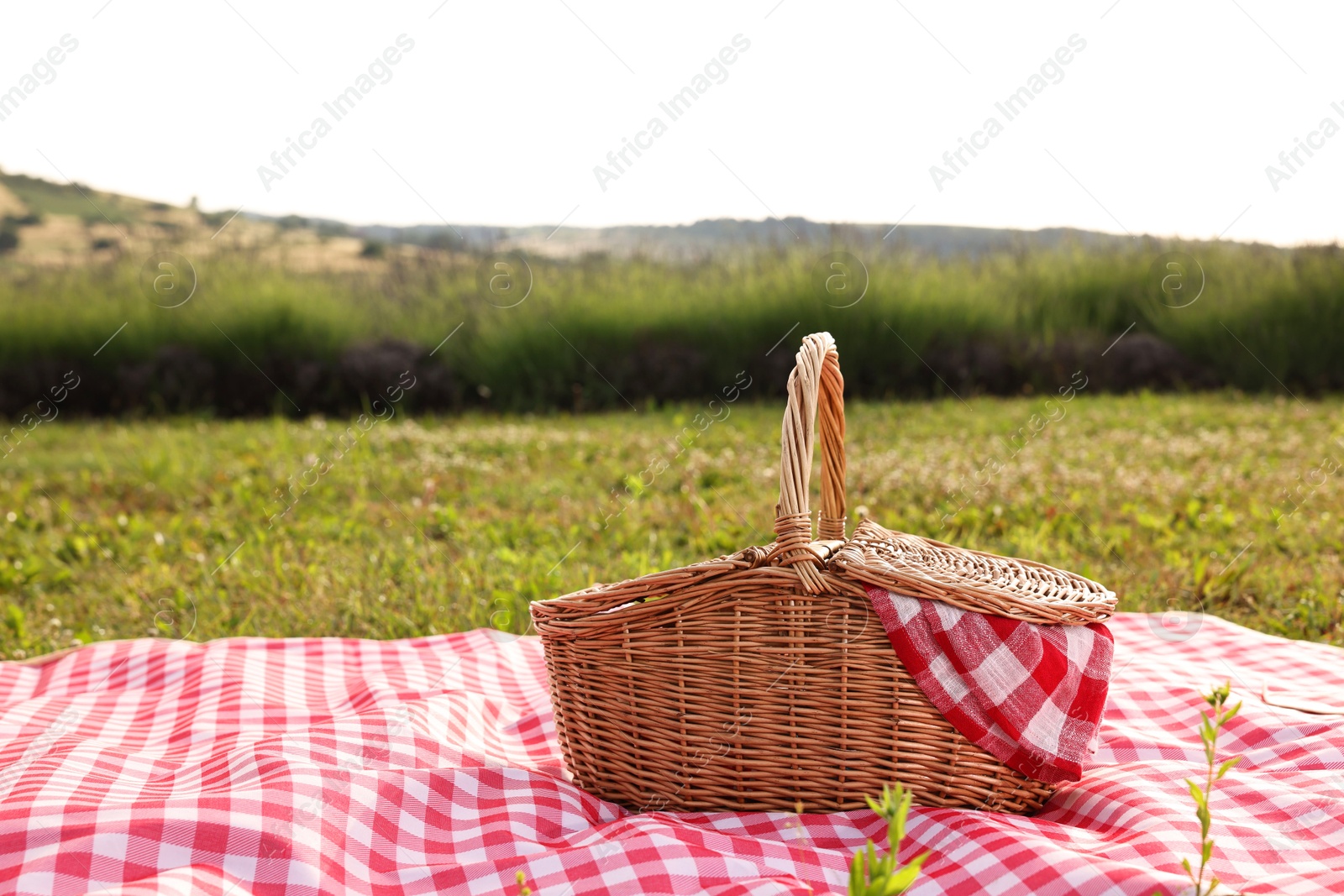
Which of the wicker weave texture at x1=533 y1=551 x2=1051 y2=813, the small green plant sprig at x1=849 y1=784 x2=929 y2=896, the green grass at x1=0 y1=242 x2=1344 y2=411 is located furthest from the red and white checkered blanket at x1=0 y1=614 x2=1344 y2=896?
the green grass at x1=0 y1=242 x2=1344 y2=411

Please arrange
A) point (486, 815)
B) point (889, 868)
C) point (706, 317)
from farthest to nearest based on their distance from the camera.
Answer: point (706, 317) → point (486, 815) → point (889, 868)

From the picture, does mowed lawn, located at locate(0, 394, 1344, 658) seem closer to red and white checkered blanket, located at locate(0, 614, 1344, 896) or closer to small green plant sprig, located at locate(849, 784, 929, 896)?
red and white checkered blanket, located at locate(0, 614, 1344, 896)

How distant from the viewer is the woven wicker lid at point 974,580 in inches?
63.3

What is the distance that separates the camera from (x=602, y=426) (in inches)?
246

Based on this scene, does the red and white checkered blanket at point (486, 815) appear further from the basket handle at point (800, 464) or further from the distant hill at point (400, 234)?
the distant hill at point (400, 234)

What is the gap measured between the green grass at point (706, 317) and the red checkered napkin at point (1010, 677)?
5399mm

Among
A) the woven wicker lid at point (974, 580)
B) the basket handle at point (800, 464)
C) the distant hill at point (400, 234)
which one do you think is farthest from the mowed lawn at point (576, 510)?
the distant hill at point (400, 234)

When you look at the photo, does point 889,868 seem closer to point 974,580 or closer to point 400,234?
point 974,580

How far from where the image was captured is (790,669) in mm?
1616

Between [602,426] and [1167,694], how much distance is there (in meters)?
4.24

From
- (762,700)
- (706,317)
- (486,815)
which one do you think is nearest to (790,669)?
(762,700)

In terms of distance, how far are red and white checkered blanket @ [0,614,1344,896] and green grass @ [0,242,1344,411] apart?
16.1 ft

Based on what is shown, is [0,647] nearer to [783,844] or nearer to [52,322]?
[783,844]

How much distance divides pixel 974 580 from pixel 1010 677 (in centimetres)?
18
